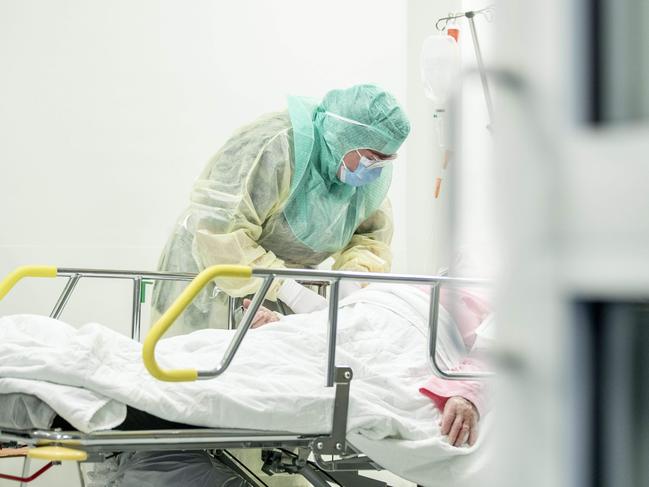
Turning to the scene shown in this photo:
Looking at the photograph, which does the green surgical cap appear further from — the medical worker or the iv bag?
the iv bag

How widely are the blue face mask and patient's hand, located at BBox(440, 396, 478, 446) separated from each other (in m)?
1.40

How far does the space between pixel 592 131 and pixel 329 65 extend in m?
4.27

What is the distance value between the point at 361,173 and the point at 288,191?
288 mm

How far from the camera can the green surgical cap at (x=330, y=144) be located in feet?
10.0

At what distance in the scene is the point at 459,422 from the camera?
1.82 meters

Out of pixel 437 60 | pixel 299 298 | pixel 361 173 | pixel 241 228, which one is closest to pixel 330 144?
pixel 361 173

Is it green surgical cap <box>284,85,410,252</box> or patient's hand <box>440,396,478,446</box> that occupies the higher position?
green surgical cap <box>284,85,410,252</box>

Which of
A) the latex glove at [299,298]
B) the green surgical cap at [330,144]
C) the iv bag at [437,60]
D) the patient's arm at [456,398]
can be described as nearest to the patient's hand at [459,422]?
the patient's arm at [456,398]

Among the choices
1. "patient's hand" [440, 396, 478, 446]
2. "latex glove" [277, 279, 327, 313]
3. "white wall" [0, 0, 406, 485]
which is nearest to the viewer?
"patient's hand" [440, 396, 478, 446]

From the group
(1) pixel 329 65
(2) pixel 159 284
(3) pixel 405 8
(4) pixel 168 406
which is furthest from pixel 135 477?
(3) pixel 405 8

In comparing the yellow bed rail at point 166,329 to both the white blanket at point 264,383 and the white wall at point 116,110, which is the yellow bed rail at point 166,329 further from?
the white wall at point 116,110

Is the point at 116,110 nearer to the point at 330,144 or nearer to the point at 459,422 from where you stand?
the point at 330,144

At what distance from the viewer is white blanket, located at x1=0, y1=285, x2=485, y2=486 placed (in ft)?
5.23

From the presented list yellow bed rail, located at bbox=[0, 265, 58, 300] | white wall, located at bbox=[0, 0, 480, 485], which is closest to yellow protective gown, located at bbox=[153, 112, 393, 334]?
white wall, located at bbox=[0, 0, 480, 485]
